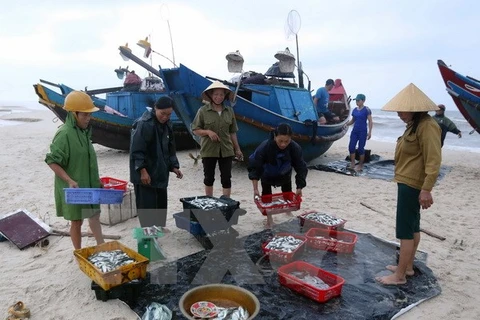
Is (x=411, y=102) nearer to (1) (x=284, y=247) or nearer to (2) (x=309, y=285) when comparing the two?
(2) (x=309, y=285)

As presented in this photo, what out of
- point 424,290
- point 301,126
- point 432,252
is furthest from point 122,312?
point 301,126

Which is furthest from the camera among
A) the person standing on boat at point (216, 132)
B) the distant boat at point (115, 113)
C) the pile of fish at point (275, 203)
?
the distant boat at point (115, 113)

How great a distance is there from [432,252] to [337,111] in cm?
863

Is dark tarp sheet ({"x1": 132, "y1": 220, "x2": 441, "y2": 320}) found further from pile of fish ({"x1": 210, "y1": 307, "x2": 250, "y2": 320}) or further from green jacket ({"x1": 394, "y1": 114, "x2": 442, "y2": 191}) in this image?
green jacket ({"x1": 394, "y1": 114, "x2": 442, "y2": 191})

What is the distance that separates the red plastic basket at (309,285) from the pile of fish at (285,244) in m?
0.34

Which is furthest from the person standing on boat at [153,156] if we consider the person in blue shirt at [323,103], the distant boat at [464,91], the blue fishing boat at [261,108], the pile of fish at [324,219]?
the distant boat at [464,91]

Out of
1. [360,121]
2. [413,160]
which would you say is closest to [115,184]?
[413,160]

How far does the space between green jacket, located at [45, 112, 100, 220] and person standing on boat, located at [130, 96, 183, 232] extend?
57 centimetres

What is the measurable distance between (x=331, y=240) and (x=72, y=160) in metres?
3.04

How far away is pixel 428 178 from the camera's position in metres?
2.96

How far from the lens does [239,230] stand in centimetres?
505

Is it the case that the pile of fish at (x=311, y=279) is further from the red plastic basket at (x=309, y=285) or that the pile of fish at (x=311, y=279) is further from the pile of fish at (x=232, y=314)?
the pile of fish at (x=232, y=314)

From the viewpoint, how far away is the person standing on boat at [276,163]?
15.8 feet

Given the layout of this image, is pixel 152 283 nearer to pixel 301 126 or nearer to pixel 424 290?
pixel 424 290
